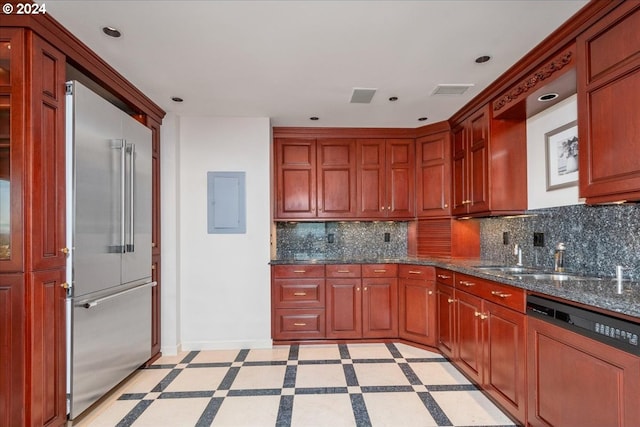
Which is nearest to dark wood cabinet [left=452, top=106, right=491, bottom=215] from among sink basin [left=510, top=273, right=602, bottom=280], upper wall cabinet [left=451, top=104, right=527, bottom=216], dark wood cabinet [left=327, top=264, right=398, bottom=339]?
upper wall cabinet [left=451, top=104, right=527, bottom=216]

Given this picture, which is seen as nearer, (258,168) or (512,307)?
(512,307)

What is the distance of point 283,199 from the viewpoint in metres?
4.03

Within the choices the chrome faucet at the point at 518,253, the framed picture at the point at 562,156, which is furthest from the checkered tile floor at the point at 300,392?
the framed picture at the point at 562,156

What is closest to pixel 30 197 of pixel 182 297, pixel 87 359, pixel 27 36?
pixel 27 36

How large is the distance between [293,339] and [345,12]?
308 cm

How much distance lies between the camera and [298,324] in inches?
146

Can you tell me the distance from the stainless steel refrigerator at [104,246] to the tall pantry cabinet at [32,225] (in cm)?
8

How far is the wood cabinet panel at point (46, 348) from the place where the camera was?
1891mm

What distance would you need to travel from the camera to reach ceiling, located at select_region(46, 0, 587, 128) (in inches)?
73.8

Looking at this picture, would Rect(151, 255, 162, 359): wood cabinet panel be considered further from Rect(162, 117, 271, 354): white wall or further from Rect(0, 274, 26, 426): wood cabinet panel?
Rect(0, 274, 26, 426): wood cabinet panel

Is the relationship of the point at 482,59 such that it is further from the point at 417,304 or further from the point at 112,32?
the point at 112,32

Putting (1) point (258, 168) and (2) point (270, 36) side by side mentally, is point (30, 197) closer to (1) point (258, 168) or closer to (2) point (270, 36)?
(2) point (270, 36)

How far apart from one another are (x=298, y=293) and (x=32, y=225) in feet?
7.86

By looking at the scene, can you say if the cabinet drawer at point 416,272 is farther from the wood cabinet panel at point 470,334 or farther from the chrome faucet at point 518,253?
the chrome faucet at point 518,253
